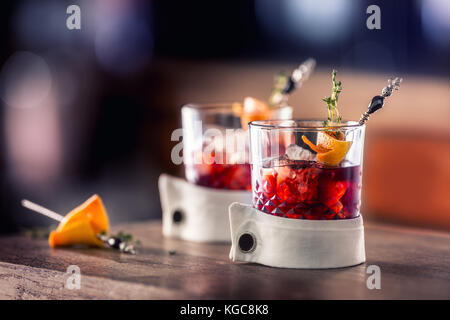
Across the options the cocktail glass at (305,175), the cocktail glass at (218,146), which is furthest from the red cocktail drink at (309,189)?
the cocktail glass at (218,146)

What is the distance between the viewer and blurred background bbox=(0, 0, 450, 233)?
9.93ft

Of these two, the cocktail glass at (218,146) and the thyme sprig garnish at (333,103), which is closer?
the thyme sprig garnish at (333,103)

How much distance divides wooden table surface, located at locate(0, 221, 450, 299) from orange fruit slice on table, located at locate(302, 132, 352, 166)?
24 centimetres

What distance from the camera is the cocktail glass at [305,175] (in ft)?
4.34

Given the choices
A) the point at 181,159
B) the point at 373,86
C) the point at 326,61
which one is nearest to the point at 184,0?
the point at 326,61

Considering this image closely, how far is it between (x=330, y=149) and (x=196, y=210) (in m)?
0.56

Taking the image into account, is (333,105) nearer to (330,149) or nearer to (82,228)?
(330,149)

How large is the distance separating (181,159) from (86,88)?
7.93 feet

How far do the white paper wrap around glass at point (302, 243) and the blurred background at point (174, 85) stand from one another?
1.68m

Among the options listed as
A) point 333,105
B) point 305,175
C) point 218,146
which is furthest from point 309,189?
point 218,146

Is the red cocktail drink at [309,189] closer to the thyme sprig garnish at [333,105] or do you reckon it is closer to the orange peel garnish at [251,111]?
the thyme sprig garnish at [333,105]

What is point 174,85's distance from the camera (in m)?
4.25

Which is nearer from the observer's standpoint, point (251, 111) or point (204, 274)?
point (204, 274)

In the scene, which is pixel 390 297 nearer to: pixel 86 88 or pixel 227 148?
pixel 227 148
